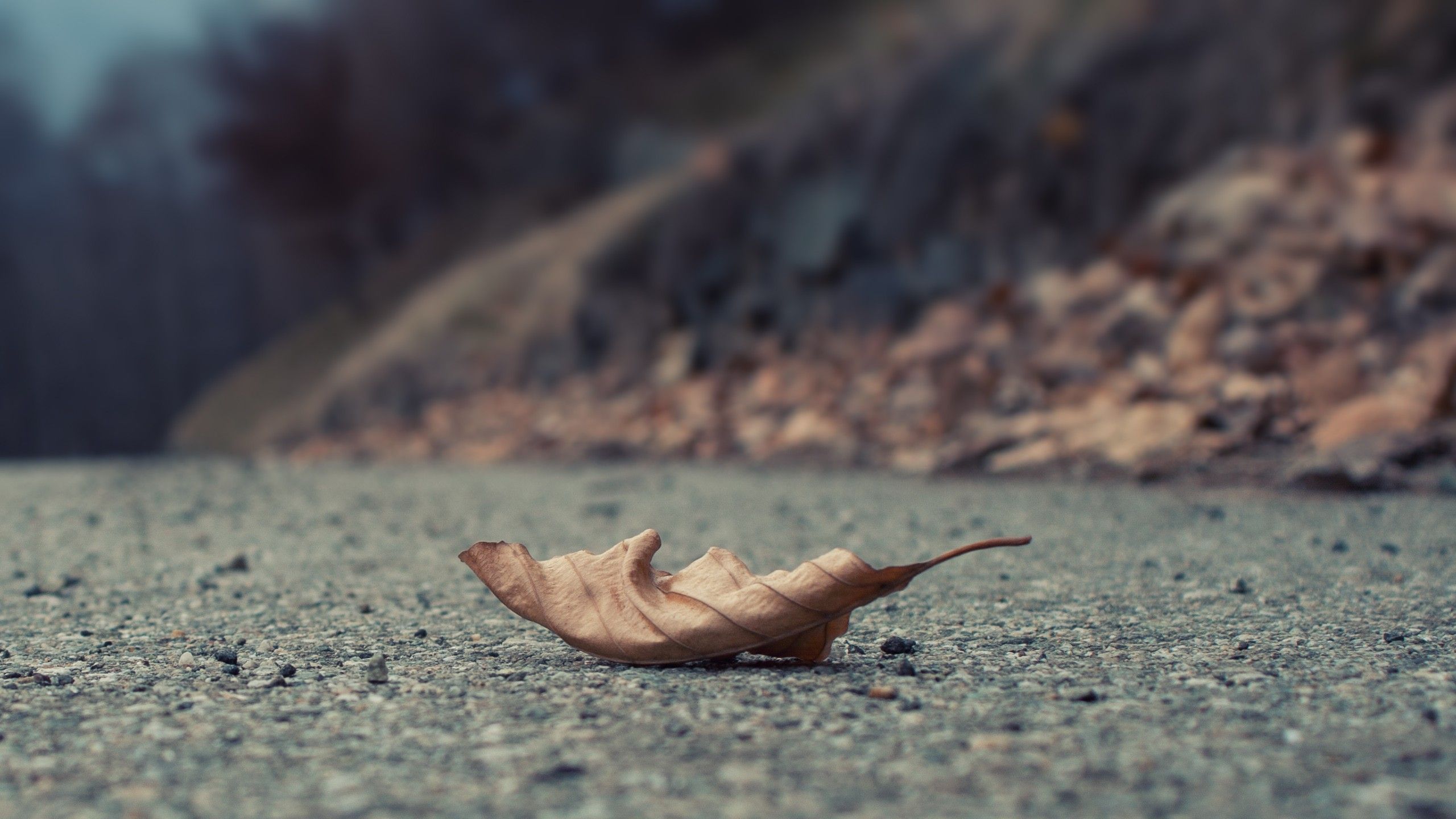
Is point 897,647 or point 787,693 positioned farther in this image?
point 897,647

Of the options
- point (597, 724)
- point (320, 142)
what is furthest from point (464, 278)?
point (597, 724)

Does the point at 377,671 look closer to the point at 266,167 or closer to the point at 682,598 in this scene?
the point at 682,598

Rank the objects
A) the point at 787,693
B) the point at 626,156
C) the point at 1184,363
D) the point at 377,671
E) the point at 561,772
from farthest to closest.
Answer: the point at 626,156 → the point at 1184,363 → the point at 377,671 → the point at 787,693 → the point at 561,772

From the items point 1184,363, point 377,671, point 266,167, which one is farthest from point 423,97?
point 377,671

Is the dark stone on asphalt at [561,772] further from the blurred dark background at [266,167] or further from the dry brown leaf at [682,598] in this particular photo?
the blurred dark background at [266,167]

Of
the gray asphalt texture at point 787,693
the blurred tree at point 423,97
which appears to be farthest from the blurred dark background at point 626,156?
the gray asphalt texture at point 787,693

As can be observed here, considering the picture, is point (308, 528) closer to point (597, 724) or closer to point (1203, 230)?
point (597, 724)
